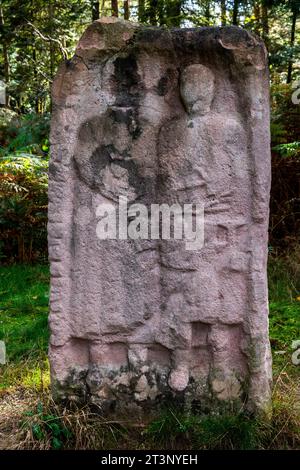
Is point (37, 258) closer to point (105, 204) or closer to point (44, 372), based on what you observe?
point (44, 372)

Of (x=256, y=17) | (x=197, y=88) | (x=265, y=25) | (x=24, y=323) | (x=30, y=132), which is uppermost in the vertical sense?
(x=256, y=17)

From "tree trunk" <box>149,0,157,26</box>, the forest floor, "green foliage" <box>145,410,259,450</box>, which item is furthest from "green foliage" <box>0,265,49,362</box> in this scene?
"tree trunk" <box>149,0,157,26</box>

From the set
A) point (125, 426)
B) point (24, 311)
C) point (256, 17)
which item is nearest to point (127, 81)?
point (125, 426)

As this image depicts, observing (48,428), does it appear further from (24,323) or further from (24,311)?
(24,311)

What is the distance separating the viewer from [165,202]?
3.13 m

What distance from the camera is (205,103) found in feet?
10.00

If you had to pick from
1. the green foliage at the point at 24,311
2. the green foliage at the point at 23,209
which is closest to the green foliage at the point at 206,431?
the green foliage at the point at 24,311

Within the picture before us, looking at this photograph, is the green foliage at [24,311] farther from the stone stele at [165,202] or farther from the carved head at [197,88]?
the carved head at [197,88]

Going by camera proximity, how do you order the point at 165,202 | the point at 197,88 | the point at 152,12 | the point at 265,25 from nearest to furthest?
the point at 197,88
the point at 165,202
the point at 152,12
the point at 265,25

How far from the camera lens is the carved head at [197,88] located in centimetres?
303

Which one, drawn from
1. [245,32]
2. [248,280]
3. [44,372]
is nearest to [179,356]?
[248,280]

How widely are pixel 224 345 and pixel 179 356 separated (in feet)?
0.84

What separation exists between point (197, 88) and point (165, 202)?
0.63 m

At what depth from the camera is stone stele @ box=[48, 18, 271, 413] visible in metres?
3.05
